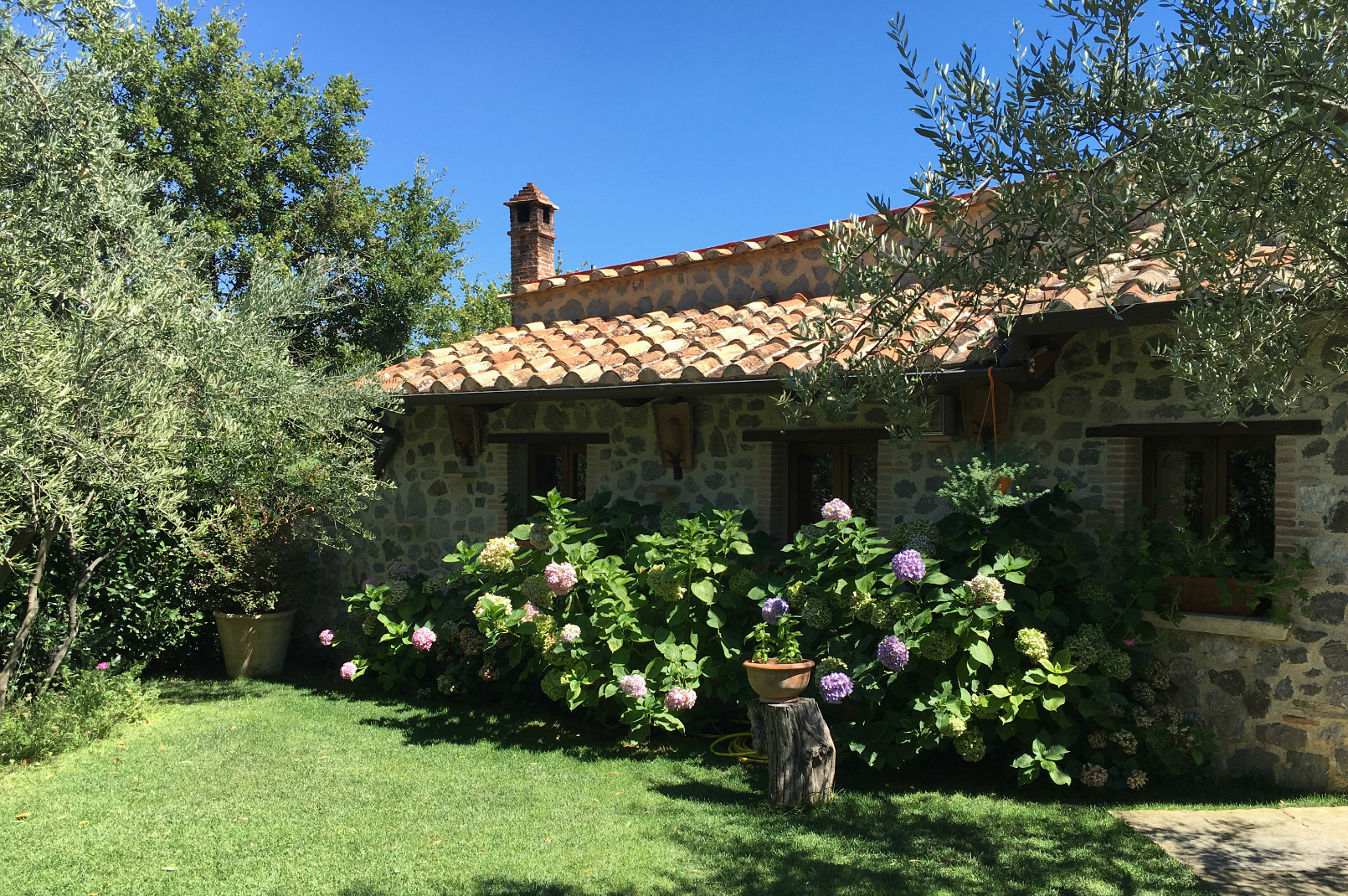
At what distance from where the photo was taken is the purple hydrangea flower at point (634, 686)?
567 centimetres

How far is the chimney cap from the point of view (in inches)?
446

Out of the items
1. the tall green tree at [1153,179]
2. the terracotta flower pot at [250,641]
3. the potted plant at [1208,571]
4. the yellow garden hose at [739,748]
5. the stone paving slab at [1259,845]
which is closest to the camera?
the tall green tree at [1153,179]

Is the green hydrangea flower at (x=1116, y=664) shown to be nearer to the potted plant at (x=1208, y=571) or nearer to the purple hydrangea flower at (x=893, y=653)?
the potted plant at (x=1208, y=571)

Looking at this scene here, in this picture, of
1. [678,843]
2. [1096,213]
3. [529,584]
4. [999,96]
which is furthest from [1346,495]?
[529,584]

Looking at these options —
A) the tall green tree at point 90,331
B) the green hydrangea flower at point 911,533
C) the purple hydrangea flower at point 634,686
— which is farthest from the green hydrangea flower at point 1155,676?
the tall green tree at point 90,331

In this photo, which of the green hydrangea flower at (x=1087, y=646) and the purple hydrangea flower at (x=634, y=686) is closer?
the green hydrangea flower at (x=1087, y=646)

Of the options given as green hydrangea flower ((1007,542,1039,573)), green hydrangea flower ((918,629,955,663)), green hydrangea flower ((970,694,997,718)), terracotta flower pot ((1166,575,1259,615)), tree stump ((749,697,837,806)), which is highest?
green hydrangea flower ((1007,542,1039,573))

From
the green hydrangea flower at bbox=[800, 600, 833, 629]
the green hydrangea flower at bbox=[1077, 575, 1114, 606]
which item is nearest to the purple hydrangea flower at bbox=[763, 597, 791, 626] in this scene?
the green hydrangea flower at bbox=[800, 600, 833, 629]

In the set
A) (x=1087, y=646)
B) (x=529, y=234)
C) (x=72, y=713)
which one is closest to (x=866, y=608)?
(x=1087, y=646)

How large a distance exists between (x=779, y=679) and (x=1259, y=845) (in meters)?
2.43

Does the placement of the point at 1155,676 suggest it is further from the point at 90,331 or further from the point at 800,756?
the point at 90,331

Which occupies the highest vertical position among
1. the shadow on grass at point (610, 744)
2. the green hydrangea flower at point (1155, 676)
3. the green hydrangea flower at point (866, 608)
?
the green hydrangea flower at point (866, 608)

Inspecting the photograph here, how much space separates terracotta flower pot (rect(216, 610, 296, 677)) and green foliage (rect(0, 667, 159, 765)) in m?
1.12

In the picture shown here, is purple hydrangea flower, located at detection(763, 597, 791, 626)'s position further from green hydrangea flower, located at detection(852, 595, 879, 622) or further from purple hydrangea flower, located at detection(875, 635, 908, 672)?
purple hydrangea flower, located at detection(875, 635, 908, 672)
